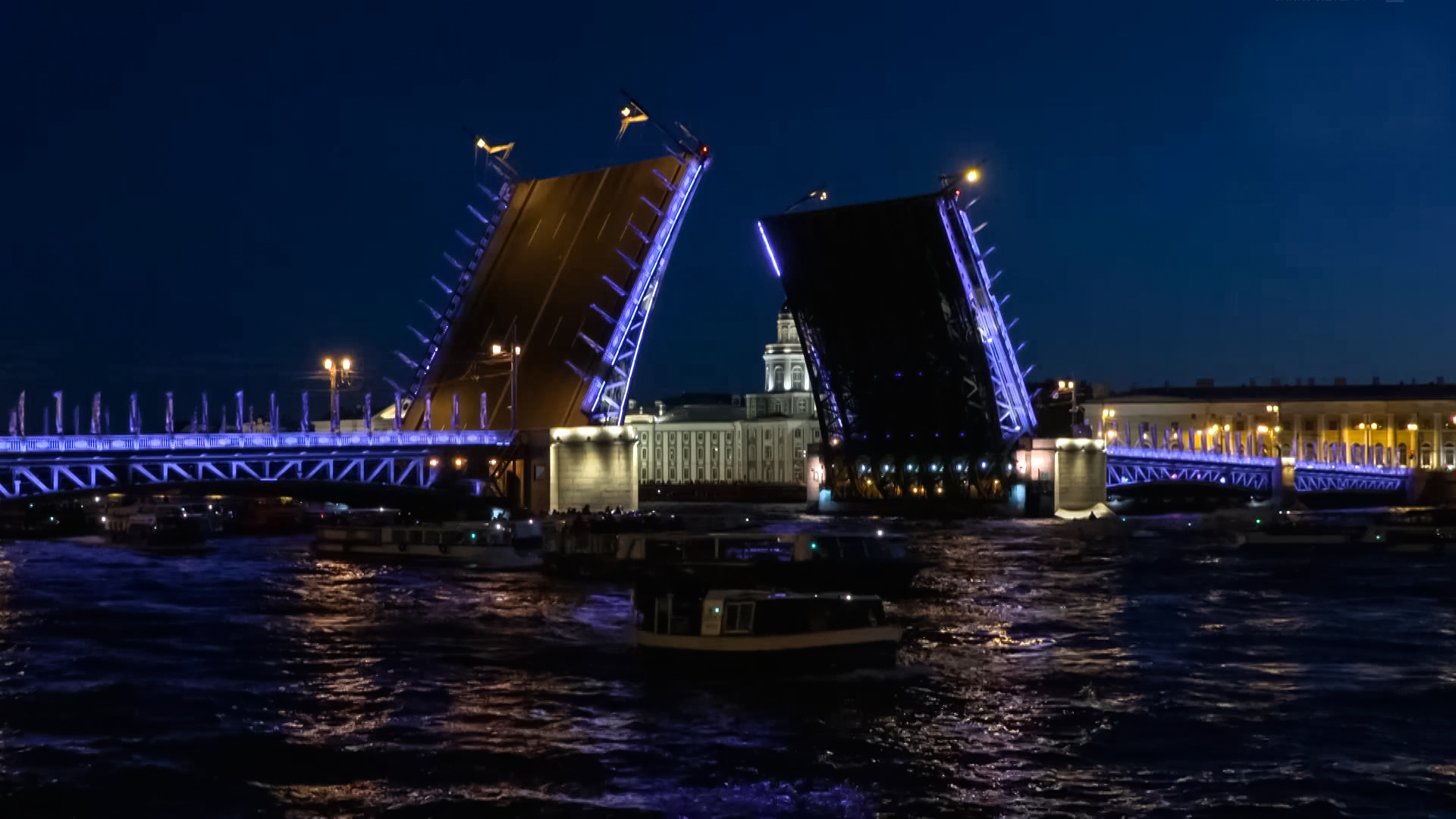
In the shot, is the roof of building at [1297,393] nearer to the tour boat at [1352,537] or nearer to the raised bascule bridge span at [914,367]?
the raised bascule bridge span at [914,367]

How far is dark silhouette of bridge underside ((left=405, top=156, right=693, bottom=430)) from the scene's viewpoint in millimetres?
52312

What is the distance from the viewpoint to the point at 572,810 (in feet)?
44.2

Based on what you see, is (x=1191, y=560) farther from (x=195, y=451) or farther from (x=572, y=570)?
(x=195, y=451)

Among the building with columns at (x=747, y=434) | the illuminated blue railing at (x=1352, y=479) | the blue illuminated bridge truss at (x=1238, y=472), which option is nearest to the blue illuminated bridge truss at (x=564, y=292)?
the blue illuminated bridge truss at (x=1238, y=472)

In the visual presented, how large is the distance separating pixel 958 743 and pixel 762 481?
10280cm

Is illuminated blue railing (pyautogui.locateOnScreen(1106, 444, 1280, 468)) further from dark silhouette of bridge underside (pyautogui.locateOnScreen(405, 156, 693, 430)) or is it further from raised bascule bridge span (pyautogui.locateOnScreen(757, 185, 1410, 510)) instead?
dark silhouette of bridge underside (pyautogui.locateOnScreen(405, 156, 693, 430))

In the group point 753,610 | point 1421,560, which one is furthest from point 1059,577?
point 753,610

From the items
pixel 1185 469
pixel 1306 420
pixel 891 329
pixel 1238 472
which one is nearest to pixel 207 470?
pixel 891 329

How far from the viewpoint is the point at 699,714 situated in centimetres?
1750

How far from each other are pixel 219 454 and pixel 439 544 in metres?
10.1

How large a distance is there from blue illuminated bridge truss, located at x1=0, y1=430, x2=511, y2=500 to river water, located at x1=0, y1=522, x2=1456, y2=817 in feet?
47.0

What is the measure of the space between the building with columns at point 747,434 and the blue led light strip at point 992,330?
53.6 metres

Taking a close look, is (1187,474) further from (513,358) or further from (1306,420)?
(513,358)

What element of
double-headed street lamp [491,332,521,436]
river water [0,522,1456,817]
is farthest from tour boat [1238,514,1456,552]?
double-headed street lamp [491,332,521,436]
